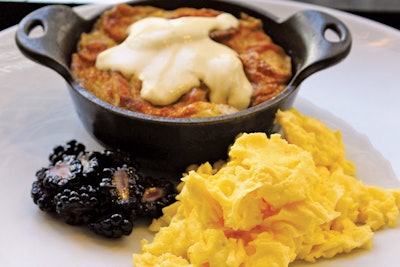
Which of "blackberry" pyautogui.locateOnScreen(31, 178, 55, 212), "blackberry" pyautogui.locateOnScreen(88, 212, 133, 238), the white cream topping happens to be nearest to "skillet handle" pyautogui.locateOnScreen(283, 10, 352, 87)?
the white cream topping

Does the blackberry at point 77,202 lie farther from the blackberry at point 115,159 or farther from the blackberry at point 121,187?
the blackberry at point 115,159

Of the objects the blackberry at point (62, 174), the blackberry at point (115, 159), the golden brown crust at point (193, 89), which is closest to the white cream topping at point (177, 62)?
the golden brown crust at point (193, 89)

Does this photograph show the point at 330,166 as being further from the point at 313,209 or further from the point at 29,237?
the point at 29,237

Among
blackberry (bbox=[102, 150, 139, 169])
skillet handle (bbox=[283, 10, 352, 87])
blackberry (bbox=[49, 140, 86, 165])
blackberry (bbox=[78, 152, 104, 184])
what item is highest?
skillet handle (bbox=[283, 10, 352, 87])

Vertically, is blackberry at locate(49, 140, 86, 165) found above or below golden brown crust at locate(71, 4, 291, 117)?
below

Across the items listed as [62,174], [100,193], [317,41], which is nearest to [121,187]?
[100,193]

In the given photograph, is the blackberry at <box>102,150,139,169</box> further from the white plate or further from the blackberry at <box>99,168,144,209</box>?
the white plate

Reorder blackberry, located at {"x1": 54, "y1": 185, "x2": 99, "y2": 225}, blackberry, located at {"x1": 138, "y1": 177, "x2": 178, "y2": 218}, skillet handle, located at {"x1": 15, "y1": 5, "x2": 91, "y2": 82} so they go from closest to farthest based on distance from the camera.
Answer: blackberry, located at {"x1": 54, "y1": 185, "x2": 99, "y2": 225}, blackberry, located at {"x1": 138, "y1": 177, "x2": 178, "y2": 218}, skillet handle, located at {"x1": 15, "y1": 5, "x2": 91, "y2": 82}

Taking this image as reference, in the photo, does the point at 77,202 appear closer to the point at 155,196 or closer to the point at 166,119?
the point at 155,196
